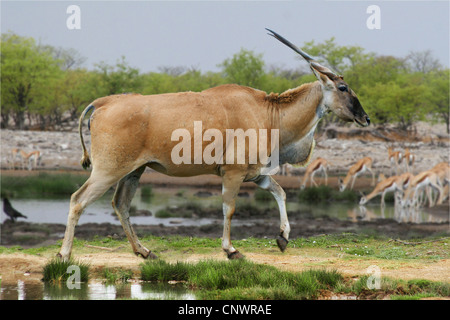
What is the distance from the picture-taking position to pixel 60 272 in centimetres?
827

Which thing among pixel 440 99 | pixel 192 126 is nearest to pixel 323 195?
pixel 192 126

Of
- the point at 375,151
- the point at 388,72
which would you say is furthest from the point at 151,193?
the point at 388,72

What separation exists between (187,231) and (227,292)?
37.1 ft

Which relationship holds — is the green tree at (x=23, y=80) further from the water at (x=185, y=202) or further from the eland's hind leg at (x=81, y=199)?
the eland's hind leg at (x=81, y=199)

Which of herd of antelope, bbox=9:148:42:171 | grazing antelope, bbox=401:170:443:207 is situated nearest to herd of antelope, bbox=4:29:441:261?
grazing antelope, bbox=401:170:443:207

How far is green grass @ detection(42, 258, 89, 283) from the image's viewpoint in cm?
823

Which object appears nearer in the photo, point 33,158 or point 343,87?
point 343,87

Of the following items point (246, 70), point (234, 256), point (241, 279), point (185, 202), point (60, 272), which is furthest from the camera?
point (246, 70)

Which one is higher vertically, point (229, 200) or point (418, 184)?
point (229, 200)

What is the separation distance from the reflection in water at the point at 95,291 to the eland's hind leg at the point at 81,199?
639 mm

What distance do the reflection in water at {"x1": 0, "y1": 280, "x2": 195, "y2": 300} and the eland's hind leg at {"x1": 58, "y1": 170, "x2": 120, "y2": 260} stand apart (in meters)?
0.64

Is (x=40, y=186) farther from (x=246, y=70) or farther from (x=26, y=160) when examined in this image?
(x=246, y=70)

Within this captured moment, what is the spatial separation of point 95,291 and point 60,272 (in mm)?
765
